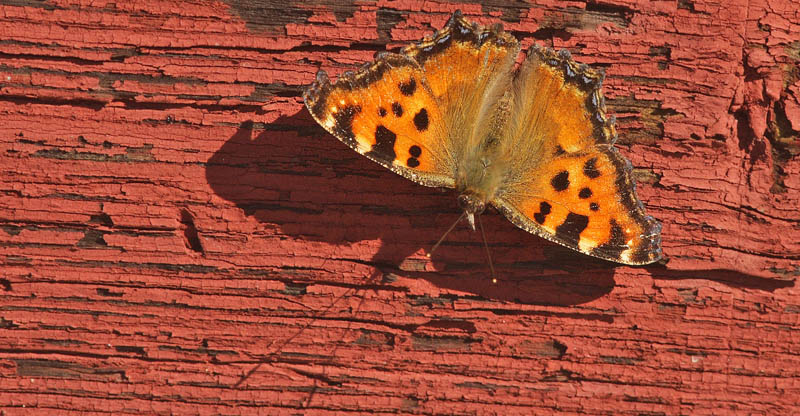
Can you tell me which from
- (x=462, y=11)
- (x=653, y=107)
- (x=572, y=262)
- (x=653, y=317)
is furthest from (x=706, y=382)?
(x=462, y=11)

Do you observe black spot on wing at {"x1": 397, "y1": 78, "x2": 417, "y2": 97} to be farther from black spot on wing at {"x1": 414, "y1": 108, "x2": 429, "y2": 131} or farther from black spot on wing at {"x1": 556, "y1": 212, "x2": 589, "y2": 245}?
black spot on wing at {"x1": 556, "y1": 212, "x2": 589, "y2": 245}

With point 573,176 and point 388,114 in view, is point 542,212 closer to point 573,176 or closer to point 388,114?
point 573,176

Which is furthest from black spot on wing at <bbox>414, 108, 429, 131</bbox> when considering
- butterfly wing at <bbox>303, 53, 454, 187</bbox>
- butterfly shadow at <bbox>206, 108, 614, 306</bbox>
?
butterfly shadow at <bbox>206, 108, 614, 306</bbox>

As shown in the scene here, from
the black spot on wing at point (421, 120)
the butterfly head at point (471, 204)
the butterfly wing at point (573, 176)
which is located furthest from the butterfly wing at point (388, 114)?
the butterfly wing at point (573, 176)

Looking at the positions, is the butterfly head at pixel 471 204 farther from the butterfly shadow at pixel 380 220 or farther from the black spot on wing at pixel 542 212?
the black spot on wing at pixel 542 212

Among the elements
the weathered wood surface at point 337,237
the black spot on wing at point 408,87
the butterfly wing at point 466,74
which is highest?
the butterfly wing at point 466,74

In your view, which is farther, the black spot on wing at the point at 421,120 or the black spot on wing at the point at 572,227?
the black spot on wing at the point at 421,120

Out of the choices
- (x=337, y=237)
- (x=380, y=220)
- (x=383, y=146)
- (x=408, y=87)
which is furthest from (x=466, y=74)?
(x=337, y=237)
